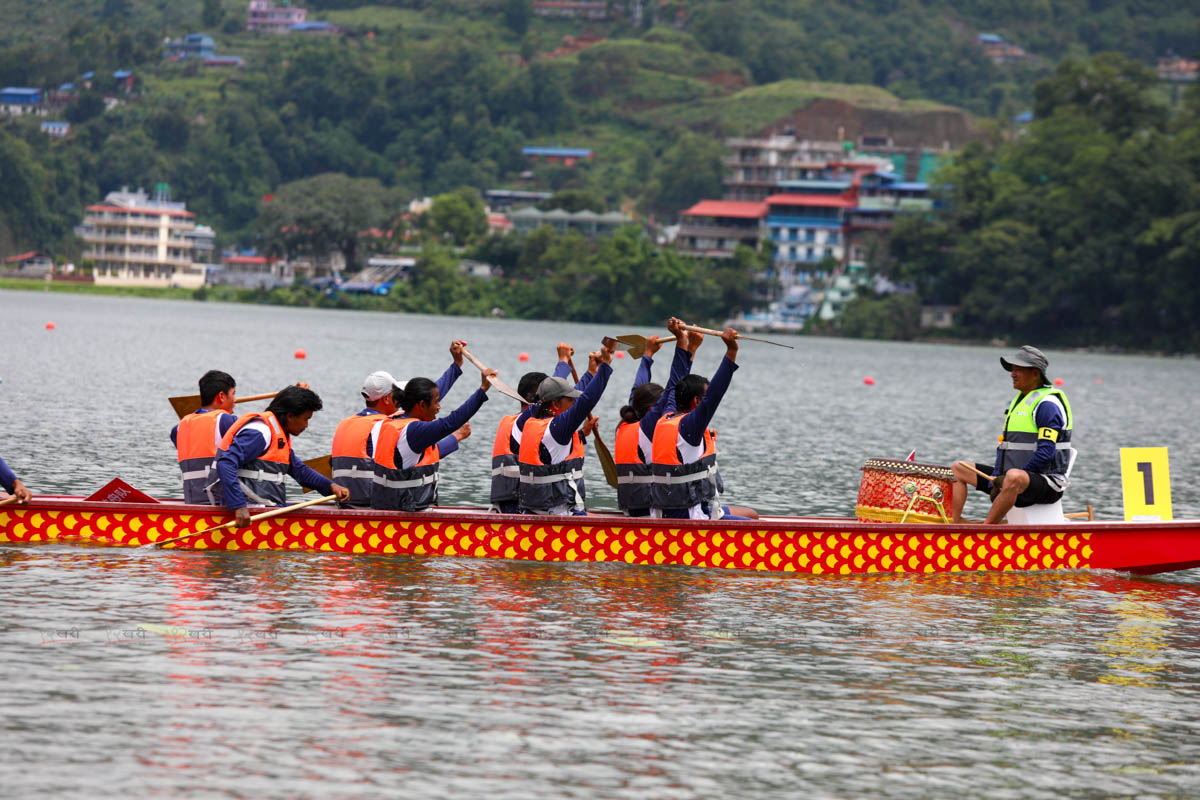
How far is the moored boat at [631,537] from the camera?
16297 millimetres

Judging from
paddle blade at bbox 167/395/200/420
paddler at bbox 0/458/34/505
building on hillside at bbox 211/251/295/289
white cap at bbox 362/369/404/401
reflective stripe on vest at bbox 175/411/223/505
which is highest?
building on hillside at bbox 211/251/295/289

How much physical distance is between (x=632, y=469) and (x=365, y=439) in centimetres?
258

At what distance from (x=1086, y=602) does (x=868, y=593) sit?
209cm

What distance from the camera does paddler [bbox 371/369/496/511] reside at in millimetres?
15641

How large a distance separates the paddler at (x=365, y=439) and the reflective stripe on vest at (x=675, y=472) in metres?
1.95

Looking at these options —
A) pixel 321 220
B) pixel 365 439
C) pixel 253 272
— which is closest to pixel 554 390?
pixel 365 439

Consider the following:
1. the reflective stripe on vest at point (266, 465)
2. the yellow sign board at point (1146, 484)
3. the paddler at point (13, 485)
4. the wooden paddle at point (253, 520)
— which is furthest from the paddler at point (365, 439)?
the yellow sign board at point (1146, 484)

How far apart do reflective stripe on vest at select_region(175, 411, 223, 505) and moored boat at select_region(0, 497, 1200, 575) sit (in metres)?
0.30

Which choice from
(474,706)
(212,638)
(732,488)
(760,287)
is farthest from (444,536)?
(760,287)

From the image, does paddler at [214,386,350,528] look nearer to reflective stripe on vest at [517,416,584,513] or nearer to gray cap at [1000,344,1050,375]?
reflective stripe on vest at [517,416,584,513]

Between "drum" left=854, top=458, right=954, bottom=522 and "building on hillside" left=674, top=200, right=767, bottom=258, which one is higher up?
"building on hillside" left=674, top=200, right=767, bottom=258

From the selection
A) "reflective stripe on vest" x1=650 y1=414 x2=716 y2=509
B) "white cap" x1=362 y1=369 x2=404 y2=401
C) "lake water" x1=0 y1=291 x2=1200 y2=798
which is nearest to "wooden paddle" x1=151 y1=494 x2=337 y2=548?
"lake water" x1=0 y1=291 x2=1200 y2=798

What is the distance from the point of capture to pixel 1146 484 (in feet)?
57.1

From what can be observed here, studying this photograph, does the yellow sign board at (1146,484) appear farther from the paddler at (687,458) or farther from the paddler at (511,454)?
the paddler at (511,454)
